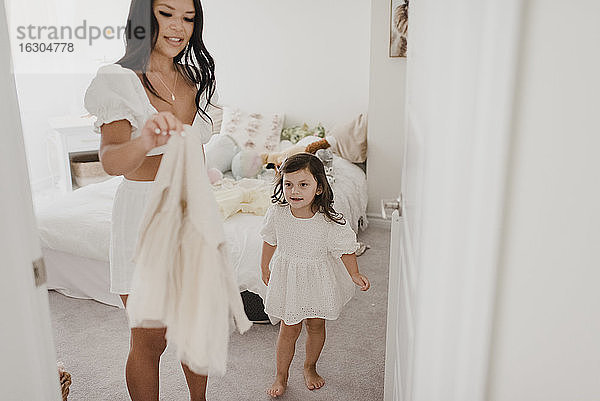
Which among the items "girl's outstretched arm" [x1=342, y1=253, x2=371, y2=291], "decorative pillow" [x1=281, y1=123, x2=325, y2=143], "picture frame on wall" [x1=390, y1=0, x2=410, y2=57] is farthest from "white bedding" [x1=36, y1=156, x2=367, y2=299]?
"picture frame on wall" [x1=390, y1=0, x2=410, y2=57]

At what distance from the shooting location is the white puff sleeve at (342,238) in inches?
73.4


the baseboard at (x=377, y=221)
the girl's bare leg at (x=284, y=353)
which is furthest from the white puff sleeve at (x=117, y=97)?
the baseboard at (x=377, y=221)

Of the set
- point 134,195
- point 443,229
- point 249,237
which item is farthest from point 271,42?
point 443,229

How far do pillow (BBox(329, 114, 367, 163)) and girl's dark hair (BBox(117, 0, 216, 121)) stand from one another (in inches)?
111

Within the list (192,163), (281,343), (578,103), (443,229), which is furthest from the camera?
(281,343)

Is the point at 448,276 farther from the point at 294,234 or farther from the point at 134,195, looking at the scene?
the point at 294,234

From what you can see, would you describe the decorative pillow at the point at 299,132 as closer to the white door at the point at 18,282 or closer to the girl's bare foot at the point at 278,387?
the girl's bare foot at the point at 278,387

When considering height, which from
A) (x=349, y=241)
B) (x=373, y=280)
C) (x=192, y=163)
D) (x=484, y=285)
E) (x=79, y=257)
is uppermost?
(x=192, y=163)

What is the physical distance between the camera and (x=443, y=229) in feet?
2.69

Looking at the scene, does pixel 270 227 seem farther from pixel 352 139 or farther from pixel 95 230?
pixel 352 139

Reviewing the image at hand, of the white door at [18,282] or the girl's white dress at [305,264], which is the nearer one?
the white door at [18,282]

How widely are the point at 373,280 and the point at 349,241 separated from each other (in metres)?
1.33

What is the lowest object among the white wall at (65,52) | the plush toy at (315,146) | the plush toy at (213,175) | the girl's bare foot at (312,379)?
the girl's bare foot at (312,379)

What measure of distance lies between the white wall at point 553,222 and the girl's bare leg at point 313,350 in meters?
1.29
